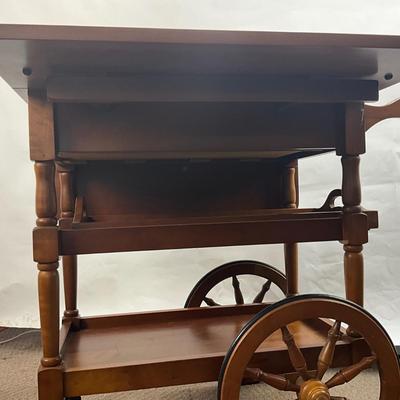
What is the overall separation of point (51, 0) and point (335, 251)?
1285 mm

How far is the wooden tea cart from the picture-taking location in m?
0.72

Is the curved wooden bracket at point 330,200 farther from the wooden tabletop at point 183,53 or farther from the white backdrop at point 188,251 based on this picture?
the white backdrop at point 188,251

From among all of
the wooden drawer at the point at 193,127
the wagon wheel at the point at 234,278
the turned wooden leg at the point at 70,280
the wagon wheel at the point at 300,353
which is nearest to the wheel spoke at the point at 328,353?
the wagon wheel at the point at 300,353

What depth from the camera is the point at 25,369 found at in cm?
141

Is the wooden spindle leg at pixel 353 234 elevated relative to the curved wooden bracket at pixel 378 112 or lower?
lower

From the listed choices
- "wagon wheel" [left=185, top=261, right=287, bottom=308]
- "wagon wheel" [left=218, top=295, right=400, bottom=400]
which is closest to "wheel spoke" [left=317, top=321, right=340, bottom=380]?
"wagon wheel" [left=218, top=295, right=400, bottom=400]

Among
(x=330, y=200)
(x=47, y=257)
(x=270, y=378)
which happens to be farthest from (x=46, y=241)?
(x=330, y=200)

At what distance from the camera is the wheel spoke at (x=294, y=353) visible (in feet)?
2.48

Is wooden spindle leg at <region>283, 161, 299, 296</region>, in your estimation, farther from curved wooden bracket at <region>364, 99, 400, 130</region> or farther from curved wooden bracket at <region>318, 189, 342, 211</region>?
curved wooden bracket at <region>364, 99, 400, 130</region>

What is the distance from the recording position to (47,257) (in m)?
0.76

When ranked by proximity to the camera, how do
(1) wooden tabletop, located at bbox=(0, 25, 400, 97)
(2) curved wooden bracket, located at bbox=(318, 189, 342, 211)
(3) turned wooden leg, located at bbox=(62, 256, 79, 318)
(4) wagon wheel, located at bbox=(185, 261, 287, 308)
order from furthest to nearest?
1. (4) wagon wheel, located at bbox=(185, 261, 287, 308)
2. (3) turned wooden leg, located at bbox=(62, 256, 79, 318)
3. (2) curved wooden bracket, located at bbox=(318, 189, 342, 211)
4. (1) wooden tabletop, located at bbox=(0, 25, 400, 97)

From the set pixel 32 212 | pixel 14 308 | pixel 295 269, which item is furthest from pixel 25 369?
pixel 295 269

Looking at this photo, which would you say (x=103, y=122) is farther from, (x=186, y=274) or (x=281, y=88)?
(x=186, y=274)

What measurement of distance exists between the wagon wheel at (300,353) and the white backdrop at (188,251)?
0.92m
